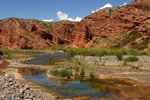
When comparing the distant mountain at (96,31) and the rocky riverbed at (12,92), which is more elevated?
the distant mountain at (96,31)

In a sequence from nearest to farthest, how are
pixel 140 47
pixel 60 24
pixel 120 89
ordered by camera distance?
pixel 120 89 < pixel 140 47 < pixel 60 24

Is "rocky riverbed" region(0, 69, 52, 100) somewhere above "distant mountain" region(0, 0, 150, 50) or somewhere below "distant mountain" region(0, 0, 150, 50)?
below

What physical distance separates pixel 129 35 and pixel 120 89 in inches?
2879

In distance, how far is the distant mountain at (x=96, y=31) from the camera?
84.5 metres

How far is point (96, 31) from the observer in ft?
358

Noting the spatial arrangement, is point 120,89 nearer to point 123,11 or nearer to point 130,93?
point 130,93

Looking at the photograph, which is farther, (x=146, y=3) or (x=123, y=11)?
(x=123, y=11)

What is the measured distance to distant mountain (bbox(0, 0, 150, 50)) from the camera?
84469 millimetres

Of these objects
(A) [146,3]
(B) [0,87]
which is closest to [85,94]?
(B) [0,87]

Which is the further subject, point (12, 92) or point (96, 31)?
point (96, 31)

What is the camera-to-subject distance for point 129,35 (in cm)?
8750

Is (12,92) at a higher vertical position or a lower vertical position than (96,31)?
lower

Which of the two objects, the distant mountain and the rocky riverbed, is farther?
the distant mountain

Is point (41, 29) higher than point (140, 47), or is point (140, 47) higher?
point (41, 29)
